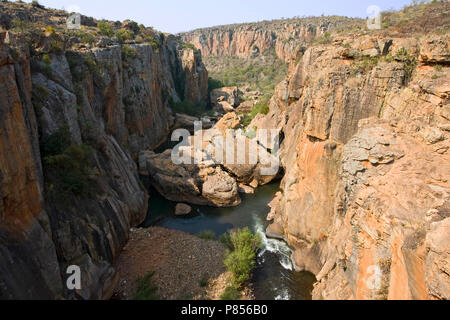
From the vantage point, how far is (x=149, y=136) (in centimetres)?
3378

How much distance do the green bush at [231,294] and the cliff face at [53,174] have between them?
205 inches

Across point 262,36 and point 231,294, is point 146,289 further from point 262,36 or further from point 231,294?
point 262,36

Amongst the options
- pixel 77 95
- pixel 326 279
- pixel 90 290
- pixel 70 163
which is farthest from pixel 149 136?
pixel 326 279

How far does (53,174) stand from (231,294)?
9.75m

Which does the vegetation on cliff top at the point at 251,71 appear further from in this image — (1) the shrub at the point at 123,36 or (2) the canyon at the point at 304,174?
(2) the canyon at the point at 304,174

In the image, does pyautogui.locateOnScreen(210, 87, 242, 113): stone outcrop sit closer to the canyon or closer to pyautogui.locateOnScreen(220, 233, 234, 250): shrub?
the canyon

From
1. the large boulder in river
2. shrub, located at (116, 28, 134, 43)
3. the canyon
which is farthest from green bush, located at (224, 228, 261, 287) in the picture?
shrub, located at (116, 28, 134, 43)

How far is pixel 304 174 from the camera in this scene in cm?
1725

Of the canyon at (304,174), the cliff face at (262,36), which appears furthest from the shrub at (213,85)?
the canyon at (304,174)

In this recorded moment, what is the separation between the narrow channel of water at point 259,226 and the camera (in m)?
14.6

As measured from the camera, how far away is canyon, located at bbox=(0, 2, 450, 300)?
892 cm

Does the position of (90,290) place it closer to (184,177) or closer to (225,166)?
(184,177)

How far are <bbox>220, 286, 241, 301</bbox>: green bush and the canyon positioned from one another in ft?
11.8

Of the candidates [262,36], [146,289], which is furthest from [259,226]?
[262,36]
